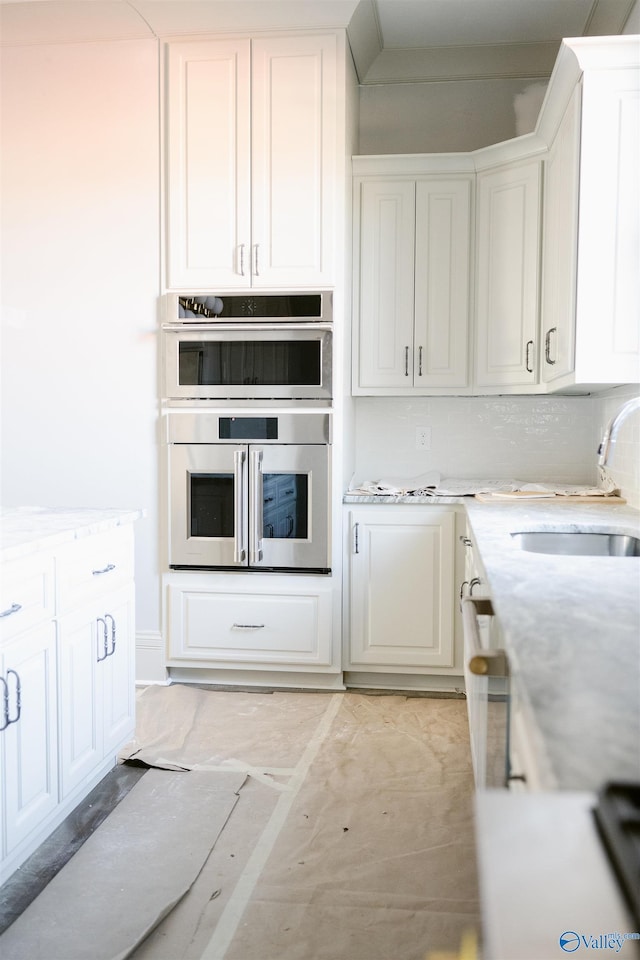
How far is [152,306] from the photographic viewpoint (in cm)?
335

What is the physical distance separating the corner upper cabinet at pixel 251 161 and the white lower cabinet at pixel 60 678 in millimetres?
1380

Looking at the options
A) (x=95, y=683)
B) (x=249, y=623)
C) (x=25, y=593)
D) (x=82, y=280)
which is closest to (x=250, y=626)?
(x=249, y=623)

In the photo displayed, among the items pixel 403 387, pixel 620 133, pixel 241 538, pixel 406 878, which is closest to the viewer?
pixel 406 878

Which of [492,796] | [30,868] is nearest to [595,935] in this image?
[492,796]

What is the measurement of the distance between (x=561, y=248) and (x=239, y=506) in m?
1.62

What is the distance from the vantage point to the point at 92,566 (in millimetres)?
2264

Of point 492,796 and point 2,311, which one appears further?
point 2,311

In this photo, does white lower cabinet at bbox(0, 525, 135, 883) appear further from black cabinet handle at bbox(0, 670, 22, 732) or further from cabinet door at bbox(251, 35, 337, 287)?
cabinet door at bbox(251, 35, 337, 287)

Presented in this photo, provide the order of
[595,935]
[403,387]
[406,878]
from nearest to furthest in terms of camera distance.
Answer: [595,935] < [406,878] < [403,387]

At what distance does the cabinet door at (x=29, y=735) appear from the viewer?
1.81m

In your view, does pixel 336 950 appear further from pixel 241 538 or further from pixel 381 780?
pixel 241 538

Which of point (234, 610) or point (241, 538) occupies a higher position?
point (241, 538)

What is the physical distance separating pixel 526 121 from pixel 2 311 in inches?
103

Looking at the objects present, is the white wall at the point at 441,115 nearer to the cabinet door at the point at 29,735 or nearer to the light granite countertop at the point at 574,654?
the light granite countertop at the point at 574,654
